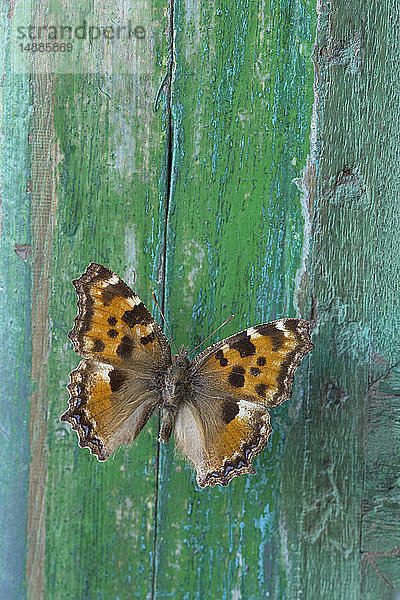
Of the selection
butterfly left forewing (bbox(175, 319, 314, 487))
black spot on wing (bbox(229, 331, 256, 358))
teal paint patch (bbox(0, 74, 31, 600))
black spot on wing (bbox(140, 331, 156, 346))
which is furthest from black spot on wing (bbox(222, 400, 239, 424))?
teal paint patch (bbox(0, 74, 31, 600))

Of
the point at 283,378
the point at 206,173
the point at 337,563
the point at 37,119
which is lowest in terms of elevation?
the point at 337,563

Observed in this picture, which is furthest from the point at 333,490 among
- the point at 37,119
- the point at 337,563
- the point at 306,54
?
the point at 37,119

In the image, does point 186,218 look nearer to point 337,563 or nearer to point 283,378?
point 283,378

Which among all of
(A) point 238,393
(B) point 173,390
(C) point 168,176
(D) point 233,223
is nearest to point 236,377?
(A) point 238,393

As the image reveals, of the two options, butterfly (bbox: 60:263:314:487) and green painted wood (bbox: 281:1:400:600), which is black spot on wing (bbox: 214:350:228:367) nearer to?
butterfly (bbox: 60:263:314:487)

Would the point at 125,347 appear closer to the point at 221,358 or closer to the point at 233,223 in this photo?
the point at 221,358
